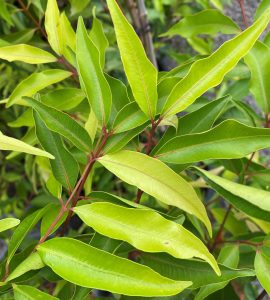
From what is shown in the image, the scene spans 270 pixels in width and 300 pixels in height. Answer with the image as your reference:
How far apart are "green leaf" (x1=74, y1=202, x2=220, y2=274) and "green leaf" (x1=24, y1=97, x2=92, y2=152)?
8cm

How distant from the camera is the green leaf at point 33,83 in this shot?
59 cm

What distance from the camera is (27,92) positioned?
59cm

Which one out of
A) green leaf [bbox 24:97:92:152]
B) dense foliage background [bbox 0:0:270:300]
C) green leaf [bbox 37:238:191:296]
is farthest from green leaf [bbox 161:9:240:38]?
green leaf [bbox 37:238:191:296]

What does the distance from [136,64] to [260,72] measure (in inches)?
8.2

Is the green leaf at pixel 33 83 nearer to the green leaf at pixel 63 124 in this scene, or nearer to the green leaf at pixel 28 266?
the green leaf at pixel 63 124

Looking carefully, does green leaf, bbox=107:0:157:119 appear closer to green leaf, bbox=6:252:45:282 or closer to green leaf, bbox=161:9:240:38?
green leaf, bbox=6:252:45:282

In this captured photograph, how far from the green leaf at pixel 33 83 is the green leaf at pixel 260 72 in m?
0.25

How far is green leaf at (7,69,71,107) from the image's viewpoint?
23.3 inches

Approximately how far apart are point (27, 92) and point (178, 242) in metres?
0.32

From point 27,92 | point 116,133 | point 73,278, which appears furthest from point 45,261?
point 27,92

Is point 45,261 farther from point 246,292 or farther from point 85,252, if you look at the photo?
point 246,292

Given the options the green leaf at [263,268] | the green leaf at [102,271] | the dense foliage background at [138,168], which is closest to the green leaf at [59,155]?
the dense foliage background at [138,168]

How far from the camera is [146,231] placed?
394 millimetres

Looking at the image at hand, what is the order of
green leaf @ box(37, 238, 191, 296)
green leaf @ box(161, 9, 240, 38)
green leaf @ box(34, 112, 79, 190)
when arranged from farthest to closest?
1. green leaf @ box(161, 9, 240, 38)
2. green leaf @ box(34, 112, 79, 190)
3. green leaf @ box(37, 238, 191, 296)
